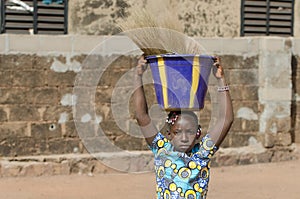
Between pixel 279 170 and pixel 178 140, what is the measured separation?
208 inches

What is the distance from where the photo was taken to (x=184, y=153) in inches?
126

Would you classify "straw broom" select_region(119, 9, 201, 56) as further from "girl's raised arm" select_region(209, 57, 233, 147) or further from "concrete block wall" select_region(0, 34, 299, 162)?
"concrete block wall" select_region(0, 34, 299, 162)

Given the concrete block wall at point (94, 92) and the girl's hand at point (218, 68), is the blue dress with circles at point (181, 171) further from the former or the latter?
the concrete block wall at point (94, 92)

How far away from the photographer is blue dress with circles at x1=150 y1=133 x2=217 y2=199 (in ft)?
10.4

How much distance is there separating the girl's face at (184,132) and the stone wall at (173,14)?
4853 mm

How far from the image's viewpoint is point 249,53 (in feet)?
27.9

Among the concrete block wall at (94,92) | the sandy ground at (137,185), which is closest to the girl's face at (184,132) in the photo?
the sandy ground at (137,185)

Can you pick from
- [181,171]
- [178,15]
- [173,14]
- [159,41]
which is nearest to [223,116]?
[181,171]

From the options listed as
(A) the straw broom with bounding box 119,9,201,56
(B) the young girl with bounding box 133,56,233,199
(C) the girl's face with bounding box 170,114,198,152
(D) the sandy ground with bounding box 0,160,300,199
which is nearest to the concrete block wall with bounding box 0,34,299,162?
(D) the sandy ground with bounding box 0,160,300,199

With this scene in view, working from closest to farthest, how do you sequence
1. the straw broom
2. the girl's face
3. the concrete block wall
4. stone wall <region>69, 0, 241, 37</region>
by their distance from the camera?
the girl's face < the straw broom < the concrete block wall < stone wall <region>69, 0, 241, 37</region>

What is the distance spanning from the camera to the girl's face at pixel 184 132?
316cm

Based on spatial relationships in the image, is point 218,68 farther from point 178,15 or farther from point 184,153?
point 178,15

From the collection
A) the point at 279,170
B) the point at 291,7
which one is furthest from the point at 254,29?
the point at 279,170

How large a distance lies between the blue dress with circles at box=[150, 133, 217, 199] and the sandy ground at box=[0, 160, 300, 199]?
10.9 feet
